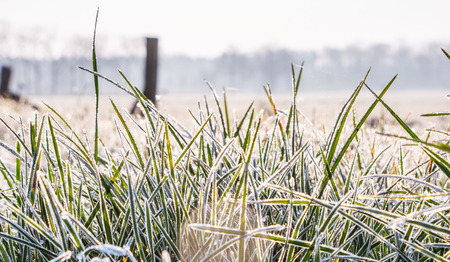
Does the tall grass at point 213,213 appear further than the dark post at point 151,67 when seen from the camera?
No

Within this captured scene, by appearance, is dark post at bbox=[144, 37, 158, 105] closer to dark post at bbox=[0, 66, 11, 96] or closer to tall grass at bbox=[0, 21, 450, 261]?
tall grass at bbox=[0, 21, 450, 261]

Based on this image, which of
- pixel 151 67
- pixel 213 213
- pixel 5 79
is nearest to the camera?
pixel 213 213

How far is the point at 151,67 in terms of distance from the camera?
6621 mm

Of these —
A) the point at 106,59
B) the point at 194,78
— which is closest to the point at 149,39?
the point at 106,59

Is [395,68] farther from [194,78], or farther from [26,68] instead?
[26,68]

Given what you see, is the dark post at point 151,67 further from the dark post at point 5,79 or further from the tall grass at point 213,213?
the dark post at point 5,79

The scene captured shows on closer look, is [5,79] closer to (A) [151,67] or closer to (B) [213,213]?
(A) [151,67]

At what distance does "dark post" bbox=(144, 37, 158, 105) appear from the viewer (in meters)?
6.56

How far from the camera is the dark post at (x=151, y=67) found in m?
6.56

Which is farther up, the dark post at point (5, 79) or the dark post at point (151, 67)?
the dark post at point (151, 67)

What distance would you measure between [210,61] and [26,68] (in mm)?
39735

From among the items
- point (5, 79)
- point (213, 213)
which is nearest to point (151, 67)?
point (213, 213)

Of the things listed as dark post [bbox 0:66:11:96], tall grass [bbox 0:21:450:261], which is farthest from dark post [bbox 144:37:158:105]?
dark post [bbox 0:66:11:96]

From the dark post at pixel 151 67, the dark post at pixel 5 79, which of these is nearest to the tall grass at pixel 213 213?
the dark post at pixel 151 67
